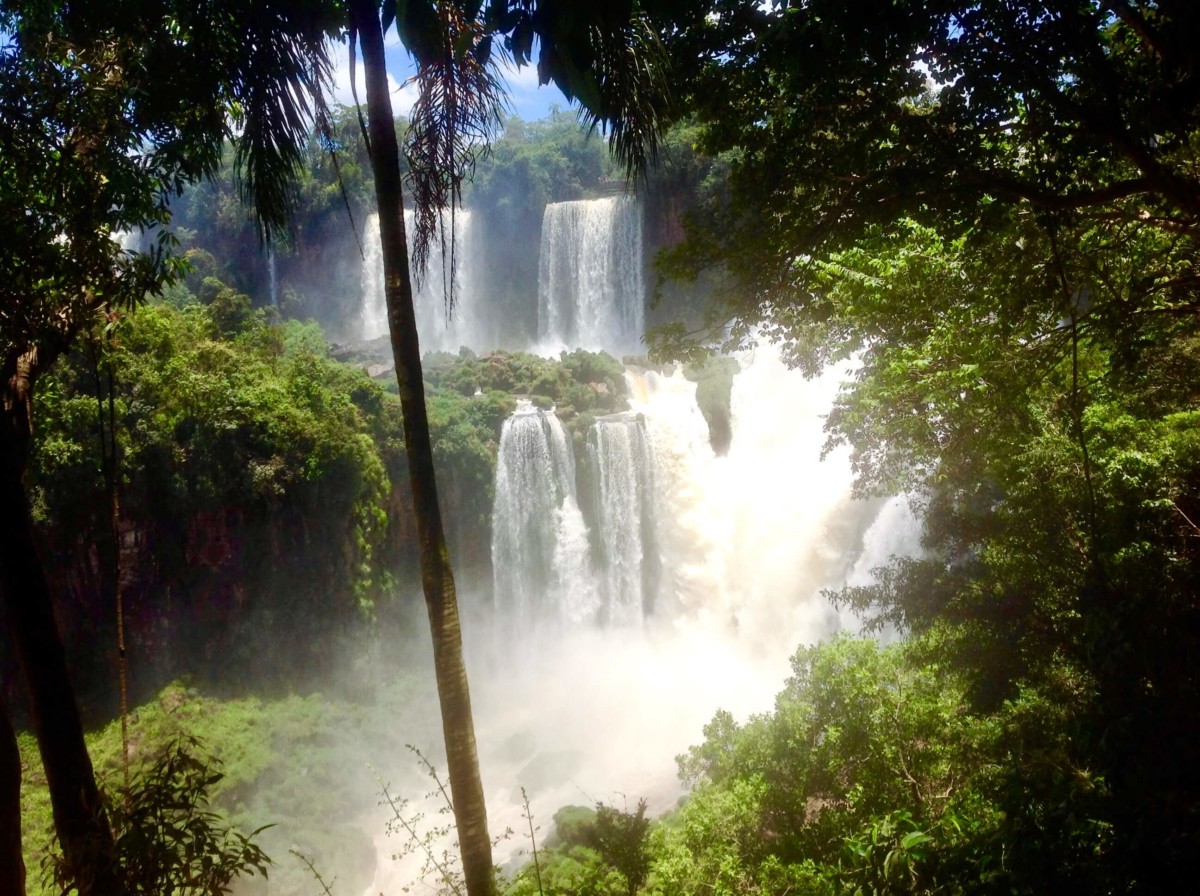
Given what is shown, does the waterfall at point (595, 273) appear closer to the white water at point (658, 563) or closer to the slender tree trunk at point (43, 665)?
the white water at point (658, 563)

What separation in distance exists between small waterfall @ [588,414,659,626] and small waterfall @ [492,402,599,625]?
1.73 feet

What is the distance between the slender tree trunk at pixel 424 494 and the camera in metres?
3.10

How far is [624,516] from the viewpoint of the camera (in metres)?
17.7

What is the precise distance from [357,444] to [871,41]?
12995mm

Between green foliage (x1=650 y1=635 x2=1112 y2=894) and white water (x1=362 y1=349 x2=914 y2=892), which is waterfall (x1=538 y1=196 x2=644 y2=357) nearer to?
white water (x1=362 y1=349 x2=914 y2=892)

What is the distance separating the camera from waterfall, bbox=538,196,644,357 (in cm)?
2466

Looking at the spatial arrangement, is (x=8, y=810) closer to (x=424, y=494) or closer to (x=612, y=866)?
(x=424, y=494)

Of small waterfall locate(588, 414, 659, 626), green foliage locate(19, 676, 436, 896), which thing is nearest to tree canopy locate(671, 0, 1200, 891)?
small waterfall locate(588, 414, 659, 626)

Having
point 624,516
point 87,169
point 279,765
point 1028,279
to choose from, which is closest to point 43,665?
point 87,169

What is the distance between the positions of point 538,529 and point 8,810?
50.7 ft

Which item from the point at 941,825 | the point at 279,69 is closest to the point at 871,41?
the point at 279,69

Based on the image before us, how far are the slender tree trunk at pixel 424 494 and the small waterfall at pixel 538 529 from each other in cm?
1408

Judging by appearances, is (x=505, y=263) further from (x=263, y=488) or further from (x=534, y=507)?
(x=263, y=488)

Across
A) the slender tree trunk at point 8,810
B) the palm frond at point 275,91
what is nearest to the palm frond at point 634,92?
the palm frond at point 275,91
